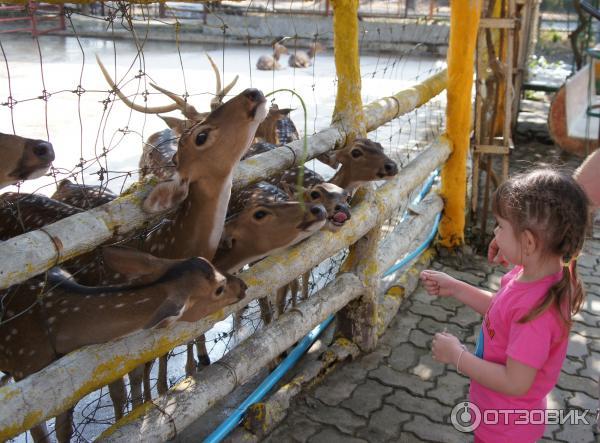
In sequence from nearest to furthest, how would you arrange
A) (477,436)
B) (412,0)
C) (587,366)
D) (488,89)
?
(477,436)
(587,366)
(488,89)
(412,0)

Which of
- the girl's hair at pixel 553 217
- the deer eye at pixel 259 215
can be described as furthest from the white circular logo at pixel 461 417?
the deer eye at pixel 259 215

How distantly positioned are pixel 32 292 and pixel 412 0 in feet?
62.0

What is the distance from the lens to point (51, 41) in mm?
16734

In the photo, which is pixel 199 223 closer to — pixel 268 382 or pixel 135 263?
pixel 135 263

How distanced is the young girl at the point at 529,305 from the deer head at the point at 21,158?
140 centimetres

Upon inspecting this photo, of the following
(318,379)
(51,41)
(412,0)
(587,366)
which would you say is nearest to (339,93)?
(318,379)

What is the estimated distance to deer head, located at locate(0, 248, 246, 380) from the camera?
2248mm


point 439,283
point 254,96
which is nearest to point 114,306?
point 254,96

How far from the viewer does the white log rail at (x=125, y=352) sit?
6.20ft

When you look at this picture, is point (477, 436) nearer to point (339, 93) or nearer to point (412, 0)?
point (339, 93)

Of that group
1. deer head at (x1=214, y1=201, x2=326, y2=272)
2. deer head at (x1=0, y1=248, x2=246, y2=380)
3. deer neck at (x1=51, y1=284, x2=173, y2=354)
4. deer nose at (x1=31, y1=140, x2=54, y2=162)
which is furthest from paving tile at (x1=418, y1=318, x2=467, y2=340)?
deer nose at (x1=31, y1=140, x2=54, y2=162)

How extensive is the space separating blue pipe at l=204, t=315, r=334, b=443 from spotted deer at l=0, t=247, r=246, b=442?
54 cm

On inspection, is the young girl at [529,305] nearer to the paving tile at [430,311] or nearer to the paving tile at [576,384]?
the paving tile at [576,384]

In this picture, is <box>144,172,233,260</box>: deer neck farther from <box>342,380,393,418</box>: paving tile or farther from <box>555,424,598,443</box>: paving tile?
<box>555,424,598,443</box>: paving tile
